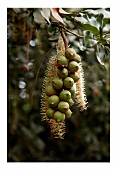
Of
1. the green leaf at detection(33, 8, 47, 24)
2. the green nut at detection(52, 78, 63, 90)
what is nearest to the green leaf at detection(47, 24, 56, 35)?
the green leaf at detection(33, 8, 47, 24)

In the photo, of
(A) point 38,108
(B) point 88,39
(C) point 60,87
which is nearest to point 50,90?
(C) point 60,87

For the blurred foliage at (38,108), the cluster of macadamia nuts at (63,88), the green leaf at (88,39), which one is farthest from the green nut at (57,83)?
the blurred foliage at (38,108)

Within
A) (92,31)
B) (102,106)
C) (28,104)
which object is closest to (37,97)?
(28,104)

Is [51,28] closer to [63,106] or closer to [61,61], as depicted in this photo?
[61,61]

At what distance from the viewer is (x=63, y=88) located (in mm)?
1229

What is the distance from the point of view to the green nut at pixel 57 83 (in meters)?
1.21

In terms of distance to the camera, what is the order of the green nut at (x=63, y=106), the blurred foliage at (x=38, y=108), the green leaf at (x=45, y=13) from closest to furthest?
the green nut at (x=63, y=106) < the green leaf at (x=45, y=13) < the blurred foliage at (x=38, y=108)

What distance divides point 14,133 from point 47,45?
3.48 feet

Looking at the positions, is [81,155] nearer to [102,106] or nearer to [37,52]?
[102,106]

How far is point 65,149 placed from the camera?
367 centimetres

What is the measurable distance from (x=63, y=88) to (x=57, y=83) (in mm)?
33

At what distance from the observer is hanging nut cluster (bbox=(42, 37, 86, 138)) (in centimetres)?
121

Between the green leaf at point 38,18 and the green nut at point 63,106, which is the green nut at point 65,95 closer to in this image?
the green nut at point 63,106
